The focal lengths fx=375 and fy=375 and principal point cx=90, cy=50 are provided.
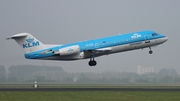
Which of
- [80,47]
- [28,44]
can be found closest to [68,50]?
[80,47]

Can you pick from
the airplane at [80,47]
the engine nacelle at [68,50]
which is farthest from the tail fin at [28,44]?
the engine nacelle at [68,50]

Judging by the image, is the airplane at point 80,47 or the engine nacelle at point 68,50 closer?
the engine nacelle at point 68,50

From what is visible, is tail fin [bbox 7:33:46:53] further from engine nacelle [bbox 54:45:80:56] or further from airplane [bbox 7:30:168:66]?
engine nacelle [bbox 54:45:80:56]

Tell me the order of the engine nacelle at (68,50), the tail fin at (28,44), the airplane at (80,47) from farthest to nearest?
the tail fin at (28,44), the airplane at (80,47), the engine nacelle at (68,50)

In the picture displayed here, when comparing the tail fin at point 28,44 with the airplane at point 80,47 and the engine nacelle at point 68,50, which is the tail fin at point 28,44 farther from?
the engine nacelle at point 68,50

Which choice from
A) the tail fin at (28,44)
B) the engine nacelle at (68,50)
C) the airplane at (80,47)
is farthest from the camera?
the tail fin at (28,44)

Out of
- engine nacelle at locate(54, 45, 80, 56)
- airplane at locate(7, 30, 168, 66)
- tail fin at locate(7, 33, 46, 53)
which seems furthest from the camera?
tail fin at locate(7, 33, 46, 53)

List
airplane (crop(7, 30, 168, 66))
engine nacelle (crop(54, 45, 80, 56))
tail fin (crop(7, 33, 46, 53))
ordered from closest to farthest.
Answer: engine nacelle (crop(54, 45, 80, 56)) → airplane (crop(7, 30, 168, 66)) → tail fin (crop(7, 33, 46, 53))

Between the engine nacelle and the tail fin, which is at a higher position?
the tail fin

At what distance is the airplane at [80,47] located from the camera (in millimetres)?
59062

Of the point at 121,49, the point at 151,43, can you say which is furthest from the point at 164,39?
the point at 121,49

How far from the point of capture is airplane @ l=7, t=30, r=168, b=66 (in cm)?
5906

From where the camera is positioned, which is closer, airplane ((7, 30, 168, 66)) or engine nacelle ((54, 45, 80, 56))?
engine nacelle ((54, 45, 80, 56))

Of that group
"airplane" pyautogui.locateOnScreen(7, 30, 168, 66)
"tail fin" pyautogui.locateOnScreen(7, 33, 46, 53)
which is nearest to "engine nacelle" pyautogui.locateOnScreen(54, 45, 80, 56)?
"airplane" pyautogui.locateOnScreen(7, 30, 168, 66)
